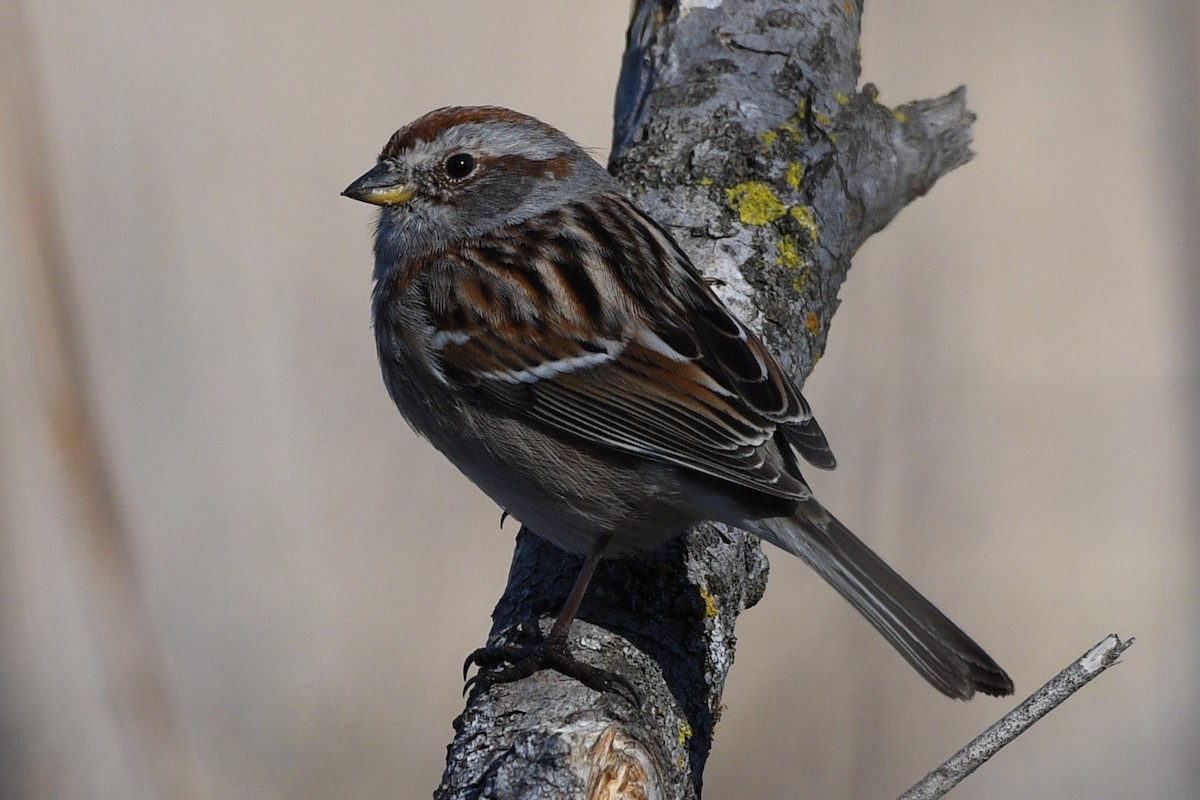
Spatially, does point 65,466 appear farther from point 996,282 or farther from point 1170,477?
point 1170,477

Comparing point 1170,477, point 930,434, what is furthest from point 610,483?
point 1170,477

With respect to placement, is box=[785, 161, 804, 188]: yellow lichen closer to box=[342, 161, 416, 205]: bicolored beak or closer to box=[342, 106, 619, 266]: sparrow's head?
box=[342, 106, 619, 266]: sparrow's head

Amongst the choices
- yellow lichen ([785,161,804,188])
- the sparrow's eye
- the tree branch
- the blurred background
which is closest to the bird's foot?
the tree branch

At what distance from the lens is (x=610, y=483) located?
272 centimetres

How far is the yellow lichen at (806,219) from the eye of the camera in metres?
3.15

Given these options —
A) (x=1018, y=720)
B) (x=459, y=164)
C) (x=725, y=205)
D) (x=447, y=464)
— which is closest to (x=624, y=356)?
(x=725, y=205)

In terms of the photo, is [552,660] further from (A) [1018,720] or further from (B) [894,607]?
(A) [1018,720]

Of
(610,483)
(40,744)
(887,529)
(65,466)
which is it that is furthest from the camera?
(887,529)

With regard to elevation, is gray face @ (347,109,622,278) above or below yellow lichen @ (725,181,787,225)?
above

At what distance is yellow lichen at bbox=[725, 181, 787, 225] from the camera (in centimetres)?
313

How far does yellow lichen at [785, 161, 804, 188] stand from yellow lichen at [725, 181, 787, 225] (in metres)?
0.06

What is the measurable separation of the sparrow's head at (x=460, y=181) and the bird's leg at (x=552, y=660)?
896mm

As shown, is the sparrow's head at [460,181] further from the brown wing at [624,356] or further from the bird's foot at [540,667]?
the bird's foot at [540,667]

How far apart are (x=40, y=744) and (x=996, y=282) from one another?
343 centimetres
